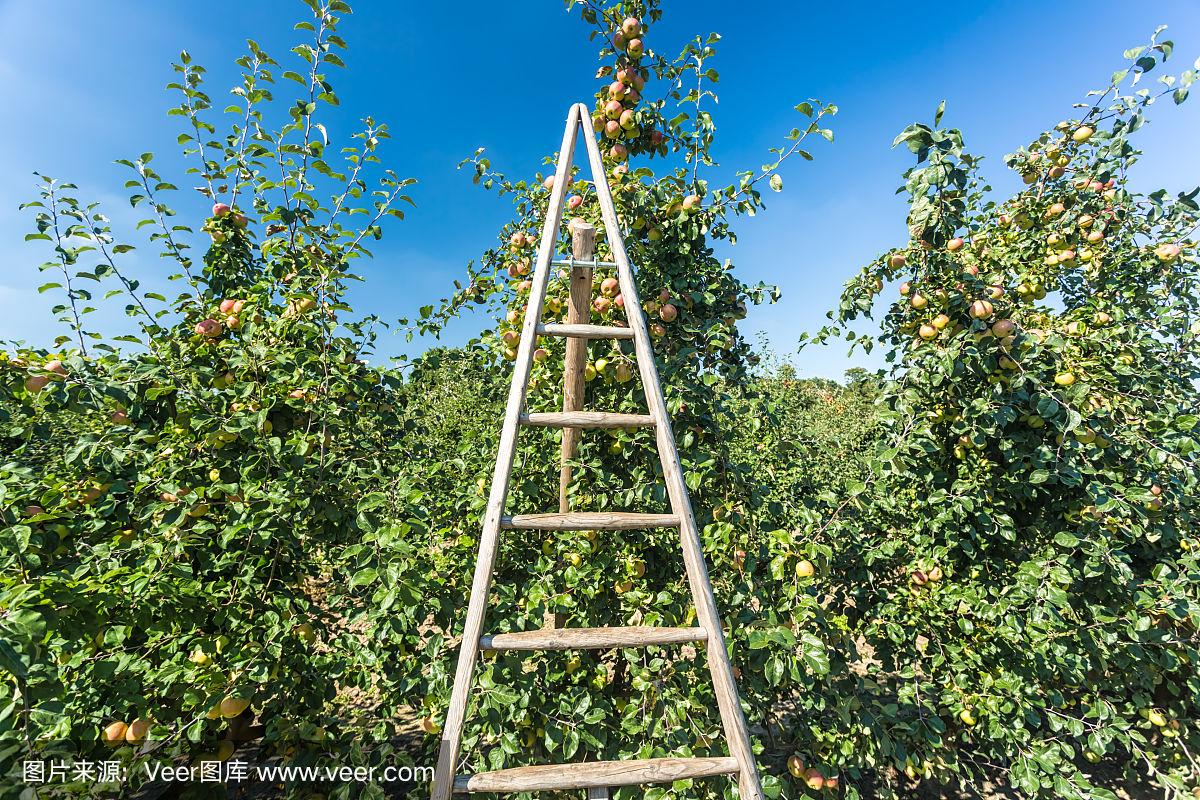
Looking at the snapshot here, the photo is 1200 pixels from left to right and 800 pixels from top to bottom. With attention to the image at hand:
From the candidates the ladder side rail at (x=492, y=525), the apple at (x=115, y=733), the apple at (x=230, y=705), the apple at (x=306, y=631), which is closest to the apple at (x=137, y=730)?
the apple at (x=115, y=733)

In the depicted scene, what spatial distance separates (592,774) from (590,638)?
37 cm

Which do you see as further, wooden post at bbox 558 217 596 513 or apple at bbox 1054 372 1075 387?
apple at bbox 1054 372 1075 387

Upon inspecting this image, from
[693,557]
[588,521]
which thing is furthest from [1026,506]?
[588,521]

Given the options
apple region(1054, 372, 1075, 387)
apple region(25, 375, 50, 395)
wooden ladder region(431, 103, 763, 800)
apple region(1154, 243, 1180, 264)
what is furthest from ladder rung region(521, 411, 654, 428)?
apple region(1154, 243, 1180, 264)

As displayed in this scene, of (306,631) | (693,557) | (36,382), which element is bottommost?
(306,631)

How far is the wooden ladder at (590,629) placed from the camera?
141 cm

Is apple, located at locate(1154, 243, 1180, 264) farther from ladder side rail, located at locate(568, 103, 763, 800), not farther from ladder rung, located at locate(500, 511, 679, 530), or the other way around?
ladder rung, located at locate(500, 511, 679, 530)

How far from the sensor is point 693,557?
160cm

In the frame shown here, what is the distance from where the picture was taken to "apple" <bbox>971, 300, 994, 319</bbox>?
7.22 ft

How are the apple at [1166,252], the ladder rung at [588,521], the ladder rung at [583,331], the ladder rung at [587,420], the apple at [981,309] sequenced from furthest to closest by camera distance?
the apple at [1166,252]
the apple at [981,309]
the ladder rung at [583,331]
the ladder rung at [587,420]
the ladder rung at [588,521]

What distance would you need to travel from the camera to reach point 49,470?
1.99 m

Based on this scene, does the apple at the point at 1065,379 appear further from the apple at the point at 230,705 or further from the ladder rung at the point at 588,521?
the apple at the point at 230,705

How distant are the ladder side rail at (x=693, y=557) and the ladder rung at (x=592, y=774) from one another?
71 millimetres

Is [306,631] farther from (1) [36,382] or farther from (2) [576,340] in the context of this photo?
(2) [576,340]
